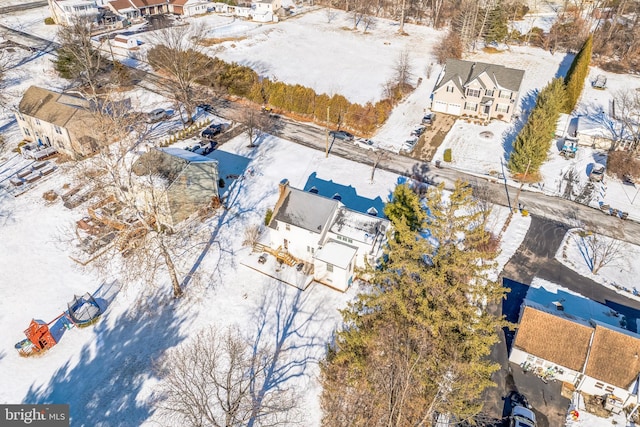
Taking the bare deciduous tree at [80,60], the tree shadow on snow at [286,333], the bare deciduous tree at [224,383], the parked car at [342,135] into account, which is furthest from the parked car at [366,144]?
the bare deciduous tree at [80,60]

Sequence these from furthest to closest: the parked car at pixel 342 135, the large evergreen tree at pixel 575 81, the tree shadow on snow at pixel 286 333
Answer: the large evergreen tree at pixel 575 81 → the parked car at pixel 342 135 → the tree shadow on snow at pixel 286 333

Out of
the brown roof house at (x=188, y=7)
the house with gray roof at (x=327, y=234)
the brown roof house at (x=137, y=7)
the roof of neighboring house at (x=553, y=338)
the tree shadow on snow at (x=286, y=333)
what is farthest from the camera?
the brown roof house at (x=188, y=7)

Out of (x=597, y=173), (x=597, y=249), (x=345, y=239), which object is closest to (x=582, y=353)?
(x=597, y=249)

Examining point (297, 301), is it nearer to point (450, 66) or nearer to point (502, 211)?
point (502, 211)

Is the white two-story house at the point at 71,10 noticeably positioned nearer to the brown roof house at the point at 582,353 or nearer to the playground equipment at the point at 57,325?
the playground equipment at the point at 57,325

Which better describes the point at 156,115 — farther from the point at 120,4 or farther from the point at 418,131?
the point at 120,4

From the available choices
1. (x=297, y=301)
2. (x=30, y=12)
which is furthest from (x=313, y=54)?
(x=30, y=12)
